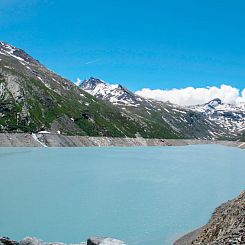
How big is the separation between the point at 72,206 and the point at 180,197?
20.2 m

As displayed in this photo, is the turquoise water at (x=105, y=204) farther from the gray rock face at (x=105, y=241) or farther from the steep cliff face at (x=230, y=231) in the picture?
the steep cliff face at (x=230, y=231)

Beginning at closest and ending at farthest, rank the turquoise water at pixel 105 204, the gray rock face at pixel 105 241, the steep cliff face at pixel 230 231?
the steep cliff face at pixel 230 231, the gray rock face at pixel 105 241, the turquoise water at pixel 105 204

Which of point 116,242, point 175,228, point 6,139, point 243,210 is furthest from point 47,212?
point 6,139

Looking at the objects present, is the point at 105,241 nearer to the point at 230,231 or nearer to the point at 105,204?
the point at 230,231

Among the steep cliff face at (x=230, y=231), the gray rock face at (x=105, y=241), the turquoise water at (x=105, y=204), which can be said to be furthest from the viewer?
the turquoise water at (x=105, y=204)

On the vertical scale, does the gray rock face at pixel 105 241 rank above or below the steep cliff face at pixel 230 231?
below

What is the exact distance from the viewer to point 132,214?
48406 mm

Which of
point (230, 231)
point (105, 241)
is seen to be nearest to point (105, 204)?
point (105, 241)

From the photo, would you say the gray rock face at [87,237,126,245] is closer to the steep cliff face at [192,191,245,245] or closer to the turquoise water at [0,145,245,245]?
the steep cliff face at [192,191,245,245]

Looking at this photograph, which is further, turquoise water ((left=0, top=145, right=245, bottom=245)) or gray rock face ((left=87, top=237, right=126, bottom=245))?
turquoise water ((left=0, top=145, right=245, bottom=245))

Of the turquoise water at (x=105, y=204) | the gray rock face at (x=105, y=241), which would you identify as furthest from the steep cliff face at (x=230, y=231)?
the turquoise water at (x=105, y=204)

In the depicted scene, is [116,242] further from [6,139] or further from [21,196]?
[6,139]

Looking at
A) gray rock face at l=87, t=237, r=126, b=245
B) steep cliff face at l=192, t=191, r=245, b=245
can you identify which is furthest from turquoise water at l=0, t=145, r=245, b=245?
steep cliff face at l=192, t=191, r=245, b=245

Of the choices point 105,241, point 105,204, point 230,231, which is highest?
point 230,231
